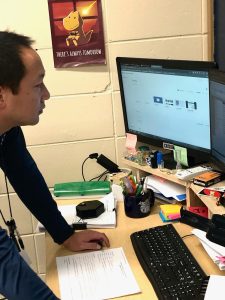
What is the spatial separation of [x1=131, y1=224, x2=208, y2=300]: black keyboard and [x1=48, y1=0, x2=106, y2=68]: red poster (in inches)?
35.7

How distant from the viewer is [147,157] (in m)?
1.96

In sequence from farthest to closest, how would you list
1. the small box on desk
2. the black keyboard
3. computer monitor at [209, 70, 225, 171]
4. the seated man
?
the small box on desk → computer monitor at [209, 70, 225, 171] → the black keyboard → the seated man

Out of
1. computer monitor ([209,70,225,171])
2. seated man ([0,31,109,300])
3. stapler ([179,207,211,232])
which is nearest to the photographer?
seated man ([0,31,109,300])

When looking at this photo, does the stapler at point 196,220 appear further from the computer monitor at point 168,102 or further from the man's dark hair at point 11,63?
the man's dark hair at point 11,63

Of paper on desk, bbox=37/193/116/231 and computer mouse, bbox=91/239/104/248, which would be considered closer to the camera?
computer mouse, bbox=91/239/104/248

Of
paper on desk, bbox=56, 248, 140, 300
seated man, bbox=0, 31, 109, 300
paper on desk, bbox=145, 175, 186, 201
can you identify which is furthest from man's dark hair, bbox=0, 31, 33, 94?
paper on desk, bbox=145, 175, 186, 201

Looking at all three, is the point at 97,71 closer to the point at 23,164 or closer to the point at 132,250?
the point at 23,164

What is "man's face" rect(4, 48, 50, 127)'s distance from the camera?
121 centimetres

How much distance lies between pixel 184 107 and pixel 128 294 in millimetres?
840

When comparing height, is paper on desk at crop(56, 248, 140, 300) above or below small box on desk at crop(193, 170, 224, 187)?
below

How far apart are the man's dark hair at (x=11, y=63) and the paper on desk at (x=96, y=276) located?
0.60 m

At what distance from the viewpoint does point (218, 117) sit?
155cm

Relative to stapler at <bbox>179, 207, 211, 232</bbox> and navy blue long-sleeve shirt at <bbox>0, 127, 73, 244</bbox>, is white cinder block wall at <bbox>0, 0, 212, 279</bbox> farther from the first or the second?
stapler at <bbox>179, 207, 211, 232</bbox>

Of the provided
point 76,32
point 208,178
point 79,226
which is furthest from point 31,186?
point 76,32
